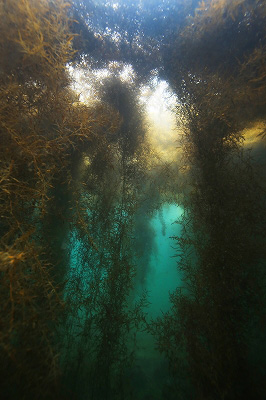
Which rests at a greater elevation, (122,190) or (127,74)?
(127,74)

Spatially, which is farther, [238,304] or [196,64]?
[196,64]

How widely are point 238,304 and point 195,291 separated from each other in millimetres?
699

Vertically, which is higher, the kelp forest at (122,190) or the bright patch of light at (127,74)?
the bright patch of light at (127,74)

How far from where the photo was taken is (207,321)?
312cm

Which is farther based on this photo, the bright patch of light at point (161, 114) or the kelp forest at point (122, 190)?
the bright patch of light at point (161, 114)

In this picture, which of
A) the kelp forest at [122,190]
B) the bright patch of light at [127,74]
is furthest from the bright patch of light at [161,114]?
the bright patch of light at [127,74]

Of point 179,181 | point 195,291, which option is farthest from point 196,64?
point 195,291

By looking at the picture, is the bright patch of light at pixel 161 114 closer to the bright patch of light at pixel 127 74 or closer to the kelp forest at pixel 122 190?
the kelp forest at pixel 122 190

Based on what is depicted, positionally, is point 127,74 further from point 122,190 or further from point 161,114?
point 122,190

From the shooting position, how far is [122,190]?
203 inches

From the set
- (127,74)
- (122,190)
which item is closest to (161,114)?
(127,74)

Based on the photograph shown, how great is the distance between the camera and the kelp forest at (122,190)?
263cm

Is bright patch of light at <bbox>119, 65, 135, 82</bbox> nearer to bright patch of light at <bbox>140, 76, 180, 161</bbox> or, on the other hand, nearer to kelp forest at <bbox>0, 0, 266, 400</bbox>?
kelp forest at <bbox>0, 0, 266, 400</bbox>

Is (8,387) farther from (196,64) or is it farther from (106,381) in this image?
(196,64)
